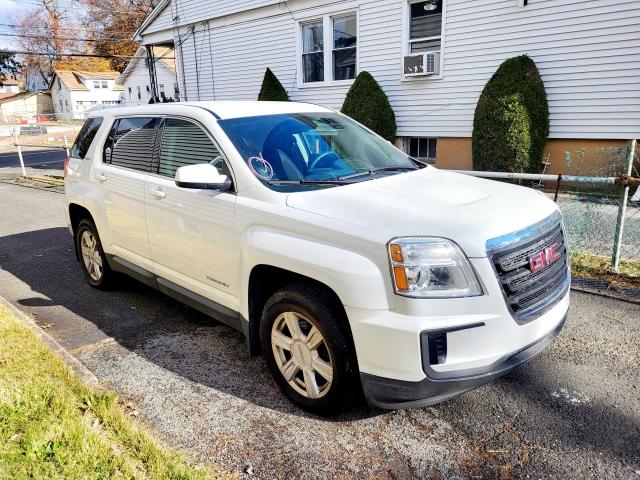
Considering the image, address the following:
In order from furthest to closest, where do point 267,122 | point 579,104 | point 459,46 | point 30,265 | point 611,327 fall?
point 459,46
point 579,104
point 30,265
point 611,327
point 267,122

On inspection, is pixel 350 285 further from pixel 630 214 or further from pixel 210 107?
pixel 630 214

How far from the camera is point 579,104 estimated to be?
9281mm

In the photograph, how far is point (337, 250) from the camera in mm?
2695

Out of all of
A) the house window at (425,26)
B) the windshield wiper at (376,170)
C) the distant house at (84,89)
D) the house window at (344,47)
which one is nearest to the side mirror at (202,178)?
the windshield wiper at (376,170)

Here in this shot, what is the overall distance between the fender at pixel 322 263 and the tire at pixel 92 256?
254 cm

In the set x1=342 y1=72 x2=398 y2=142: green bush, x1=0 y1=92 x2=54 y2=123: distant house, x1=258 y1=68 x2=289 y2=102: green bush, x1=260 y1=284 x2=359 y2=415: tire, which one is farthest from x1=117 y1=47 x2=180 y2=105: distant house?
x1=0 y1=92 x2=54 y2=123: distant house

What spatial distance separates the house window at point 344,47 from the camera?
12.7 meters

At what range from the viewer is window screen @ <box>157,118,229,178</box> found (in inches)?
143

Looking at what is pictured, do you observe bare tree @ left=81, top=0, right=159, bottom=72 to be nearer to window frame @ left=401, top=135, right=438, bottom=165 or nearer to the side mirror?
window frame @ left=401, top=135, right=438, bottom=165

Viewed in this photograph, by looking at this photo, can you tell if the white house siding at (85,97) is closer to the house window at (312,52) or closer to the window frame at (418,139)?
the house window at (312,52)

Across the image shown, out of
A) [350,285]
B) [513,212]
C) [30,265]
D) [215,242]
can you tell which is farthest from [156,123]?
[30,265]

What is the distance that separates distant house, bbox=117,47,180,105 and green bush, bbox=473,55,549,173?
2346cm

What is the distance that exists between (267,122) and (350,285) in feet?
5.52

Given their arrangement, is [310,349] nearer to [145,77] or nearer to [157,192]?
[157,192]
